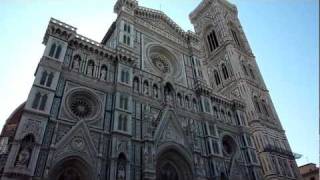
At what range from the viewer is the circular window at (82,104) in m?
16.8

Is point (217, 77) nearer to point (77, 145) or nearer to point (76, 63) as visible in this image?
point (76, 63)

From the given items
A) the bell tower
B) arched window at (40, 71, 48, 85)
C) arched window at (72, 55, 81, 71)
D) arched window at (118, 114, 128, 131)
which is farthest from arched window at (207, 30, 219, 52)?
arched window at (40, 71, 48, 85)

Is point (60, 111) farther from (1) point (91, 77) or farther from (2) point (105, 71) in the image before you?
(2) point (105, 71)

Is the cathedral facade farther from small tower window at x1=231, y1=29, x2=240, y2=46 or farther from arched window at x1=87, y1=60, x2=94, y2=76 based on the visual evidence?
small tower window at x1=231, y1=29, x2=240, y2=46

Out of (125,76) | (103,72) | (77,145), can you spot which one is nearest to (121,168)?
(77,145)

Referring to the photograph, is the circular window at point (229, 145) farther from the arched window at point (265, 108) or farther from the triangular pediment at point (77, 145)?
the triangular pediment at point (77, 145)

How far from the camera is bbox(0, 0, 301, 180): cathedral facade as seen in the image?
14.7 meters

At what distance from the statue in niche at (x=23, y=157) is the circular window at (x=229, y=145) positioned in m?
17.8

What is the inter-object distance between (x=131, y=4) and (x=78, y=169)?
1813cm

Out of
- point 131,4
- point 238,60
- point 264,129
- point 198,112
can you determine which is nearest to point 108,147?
point 198,112

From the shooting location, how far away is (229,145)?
999 inches

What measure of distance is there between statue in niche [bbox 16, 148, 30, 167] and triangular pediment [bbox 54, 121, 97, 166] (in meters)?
1.51

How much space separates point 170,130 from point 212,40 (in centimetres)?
2686

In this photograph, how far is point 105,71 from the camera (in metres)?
19.9
